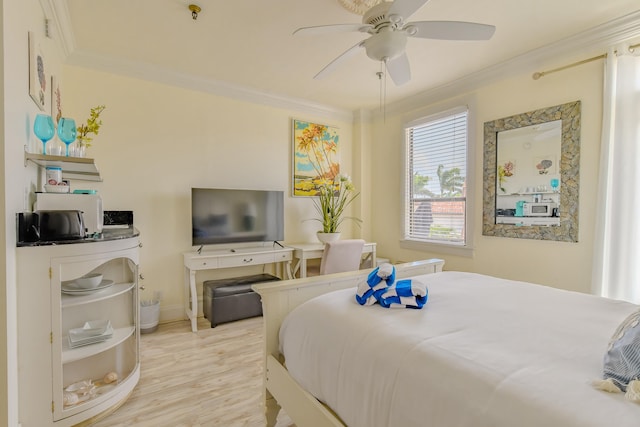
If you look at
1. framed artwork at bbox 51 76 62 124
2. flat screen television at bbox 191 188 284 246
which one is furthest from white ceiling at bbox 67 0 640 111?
flat screen television at bbox 191 188 284 246

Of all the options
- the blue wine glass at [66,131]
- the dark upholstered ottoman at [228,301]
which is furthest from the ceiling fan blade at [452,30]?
the dark upholstered ottoman at [228,301]

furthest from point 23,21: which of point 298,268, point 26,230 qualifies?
point 298,268

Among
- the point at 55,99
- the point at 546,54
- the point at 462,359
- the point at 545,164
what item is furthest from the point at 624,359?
the point at 55,99

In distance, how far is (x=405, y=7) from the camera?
4.76ft

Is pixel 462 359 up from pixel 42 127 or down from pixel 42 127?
down

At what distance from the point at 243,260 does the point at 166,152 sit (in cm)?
136

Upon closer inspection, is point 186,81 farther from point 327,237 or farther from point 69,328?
point 69,328

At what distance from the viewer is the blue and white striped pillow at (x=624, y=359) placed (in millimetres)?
768

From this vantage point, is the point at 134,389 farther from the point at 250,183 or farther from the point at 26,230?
the point at 250,183

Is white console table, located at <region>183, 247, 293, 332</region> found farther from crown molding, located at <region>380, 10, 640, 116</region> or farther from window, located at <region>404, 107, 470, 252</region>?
crown molding, located at <region>380, 10, 640, 116</region>

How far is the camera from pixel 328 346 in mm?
1202

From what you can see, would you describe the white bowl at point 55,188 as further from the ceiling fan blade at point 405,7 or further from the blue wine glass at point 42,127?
the ceiling fan blade at point 405,7

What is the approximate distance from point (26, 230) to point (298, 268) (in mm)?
2453

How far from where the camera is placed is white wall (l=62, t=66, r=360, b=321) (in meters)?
2.86
